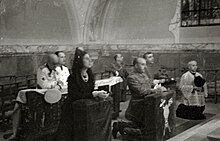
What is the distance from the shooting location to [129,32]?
12.8 metres

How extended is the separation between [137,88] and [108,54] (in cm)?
571

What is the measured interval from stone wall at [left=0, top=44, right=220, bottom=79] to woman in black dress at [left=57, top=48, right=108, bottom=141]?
12.1 ft

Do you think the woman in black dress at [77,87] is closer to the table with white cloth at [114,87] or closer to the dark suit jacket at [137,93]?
the dark suit jacket at [137,93]

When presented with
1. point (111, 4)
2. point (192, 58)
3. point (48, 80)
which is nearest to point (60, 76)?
point (48, 80)

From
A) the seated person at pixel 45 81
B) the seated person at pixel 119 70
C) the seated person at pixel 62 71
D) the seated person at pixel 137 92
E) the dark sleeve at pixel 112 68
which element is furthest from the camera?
the dark sleeve at pixel 112 68

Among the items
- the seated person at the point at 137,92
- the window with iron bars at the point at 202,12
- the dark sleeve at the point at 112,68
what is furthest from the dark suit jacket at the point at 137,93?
the window with iron bars at the point at 202,12

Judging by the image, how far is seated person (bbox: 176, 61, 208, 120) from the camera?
848cm

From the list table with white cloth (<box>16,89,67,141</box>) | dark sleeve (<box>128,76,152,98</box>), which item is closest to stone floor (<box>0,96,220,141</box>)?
table with white cloth (<box>16,89,67,141</box>)

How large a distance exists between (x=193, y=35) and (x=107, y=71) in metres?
3.39

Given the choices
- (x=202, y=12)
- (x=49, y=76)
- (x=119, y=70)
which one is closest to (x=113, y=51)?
(x=119, y=70)

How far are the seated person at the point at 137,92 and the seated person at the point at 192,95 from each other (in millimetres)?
2200

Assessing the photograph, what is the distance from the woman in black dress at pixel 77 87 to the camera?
5.27m

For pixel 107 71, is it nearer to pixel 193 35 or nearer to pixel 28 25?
pixel 28 25

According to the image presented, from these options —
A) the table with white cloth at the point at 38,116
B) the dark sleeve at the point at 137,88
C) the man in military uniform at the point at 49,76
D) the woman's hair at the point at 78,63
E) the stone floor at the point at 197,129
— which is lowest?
the stone floor at the point at 197,129
